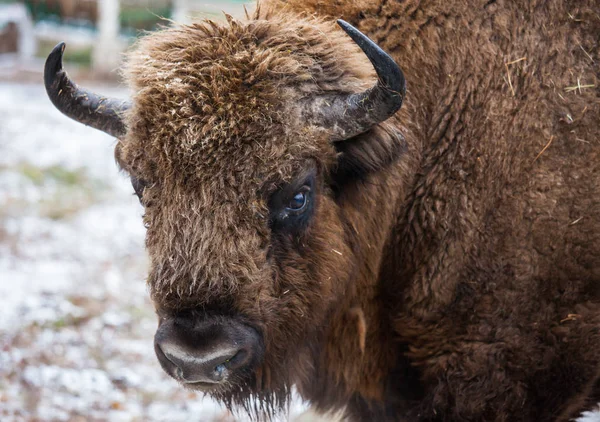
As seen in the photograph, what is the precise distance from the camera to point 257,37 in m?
3.72

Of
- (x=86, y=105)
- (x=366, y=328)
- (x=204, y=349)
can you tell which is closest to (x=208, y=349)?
(x=204, y=349)

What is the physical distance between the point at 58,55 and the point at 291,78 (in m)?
1.34

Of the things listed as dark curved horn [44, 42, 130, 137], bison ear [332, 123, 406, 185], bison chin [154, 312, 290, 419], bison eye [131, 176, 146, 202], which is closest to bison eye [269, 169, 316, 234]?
bison ear [332, 123, 406, 185]

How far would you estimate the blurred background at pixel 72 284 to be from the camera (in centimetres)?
586

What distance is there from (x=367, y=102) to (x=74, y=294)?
5.18m

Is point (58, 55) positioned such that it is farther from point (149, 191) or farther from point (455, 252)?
point (455, 252)

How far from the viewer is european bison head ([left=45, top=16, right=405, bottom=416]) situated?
131 inches

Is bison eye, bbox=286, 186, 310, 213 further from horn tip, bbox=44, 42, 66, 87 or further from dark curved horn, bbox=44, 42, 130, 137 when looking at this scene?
horn tip, bbox=44, 42, 66, 87

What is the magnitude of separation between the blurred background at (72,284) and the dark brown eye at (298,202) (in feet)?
4.27

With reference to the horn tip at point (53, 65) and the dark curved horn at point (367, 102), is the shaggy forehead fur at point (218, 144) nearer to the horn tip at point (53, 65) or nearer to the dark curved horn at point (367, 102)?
the dark curved horn at point (367, 102)

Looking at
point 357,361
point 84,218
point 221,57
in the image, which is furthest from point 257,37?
point 84,218

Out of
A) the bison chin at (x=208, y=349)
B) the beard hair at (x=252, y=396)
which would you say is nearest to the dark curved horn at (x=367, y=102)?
the bison chin at (x=208, y=349)

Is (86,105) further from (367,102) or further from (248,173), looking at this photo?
(367,102)

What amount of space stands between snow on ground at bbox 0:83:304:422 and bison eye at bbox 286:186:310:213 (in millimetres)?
2211
